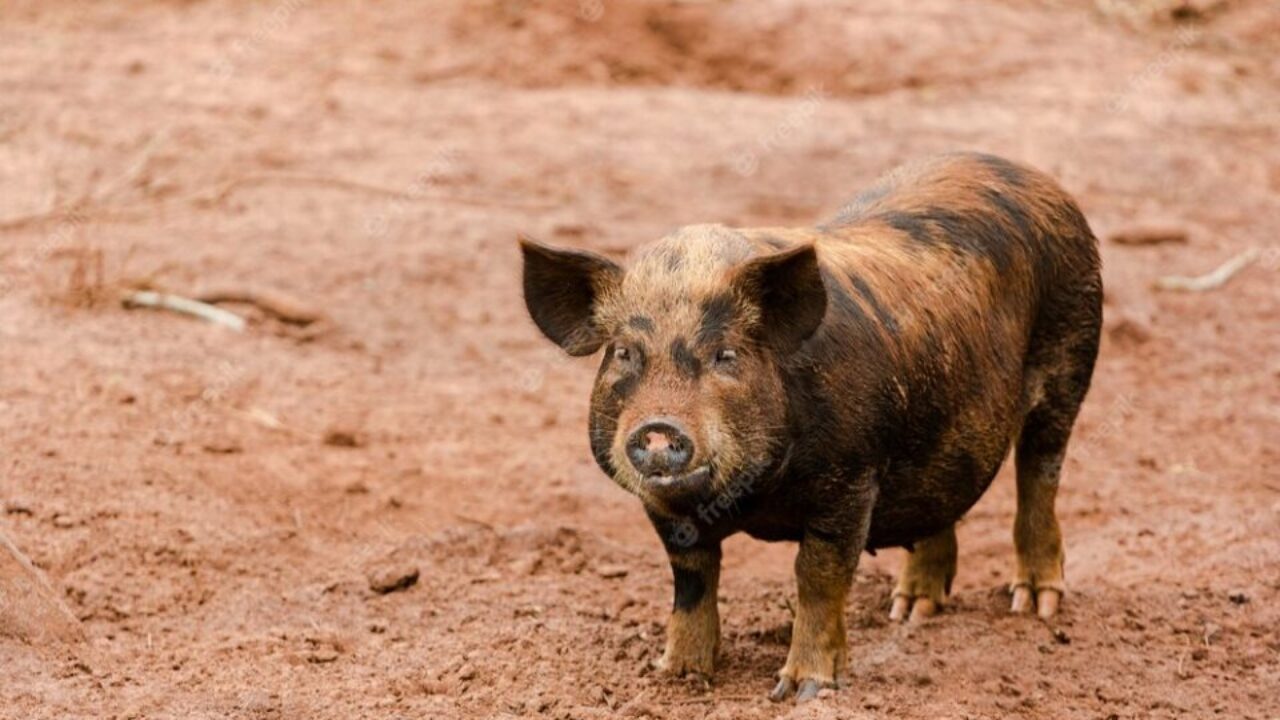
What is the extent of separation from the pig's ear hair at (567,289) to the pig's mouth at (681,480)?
0.72 metres

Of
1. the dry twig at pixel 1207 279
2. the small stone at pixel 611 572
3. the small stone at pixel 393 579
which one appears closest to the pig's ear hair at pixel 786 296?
the small stone at pixel 611 572

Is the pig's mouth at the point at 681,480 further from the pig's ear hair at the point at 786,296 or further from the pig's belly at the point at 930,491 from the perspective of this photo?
the pig's belly at the point at 930,491

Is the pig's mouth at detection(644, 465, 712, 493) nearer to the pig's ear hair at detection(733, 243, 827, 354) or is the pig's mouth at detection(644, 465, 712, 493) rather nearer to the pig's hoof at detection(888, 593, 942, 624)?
the pig's ear hair at detection(733, 243, 827, 354)

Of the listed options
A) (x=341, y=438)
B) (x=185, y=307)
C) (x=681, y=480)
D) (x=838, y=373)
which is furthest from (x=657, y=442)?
(x=185, y=307)

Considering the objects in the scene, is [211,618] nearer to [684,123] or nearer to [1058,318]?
[1058,318]

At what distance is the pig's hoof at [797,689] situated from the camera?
19.4 ft

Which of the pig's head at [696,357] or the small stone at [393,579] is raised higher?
the pig's head at [696,357]

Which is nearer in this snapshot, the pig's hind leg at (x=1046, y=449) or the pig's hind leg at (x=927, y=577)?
the pig's hind leg at (x=1046, y=449)

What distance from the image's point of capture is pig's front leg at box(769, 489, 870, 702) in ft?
19.3

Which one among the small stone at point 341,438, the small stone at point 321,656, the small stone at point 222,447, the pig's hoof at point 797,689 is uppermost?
the pig's hoof at point 797,689

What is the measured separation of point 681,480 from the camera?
17.3ft

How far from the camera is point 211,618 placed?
6926 millimetres

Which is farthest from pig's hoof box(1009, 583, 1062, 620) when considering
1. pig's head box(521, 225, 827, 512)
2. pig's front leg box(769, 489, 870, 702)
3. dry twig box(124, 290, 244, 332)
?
dry twig box(124, 290, 244, 332)

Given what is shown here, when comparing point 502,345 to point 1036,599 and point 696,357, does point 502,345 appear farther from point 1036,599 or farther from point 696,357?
point 696,357
